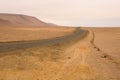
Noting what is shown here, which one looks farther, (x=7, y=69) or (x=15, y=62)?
(x=15, y=62)

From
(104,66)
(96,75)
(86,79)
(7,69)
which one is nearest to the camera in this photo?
(86,79)

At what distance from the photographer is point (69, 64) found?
19578mm

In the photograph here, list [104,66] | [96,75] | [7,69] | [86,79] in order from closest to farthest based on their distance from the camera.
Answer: [86,79]
[96,75]
[7,69]
[104,66]

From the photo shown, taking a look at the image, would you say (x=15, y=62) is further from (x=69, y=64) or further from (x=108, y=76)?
(x=108, y=76)

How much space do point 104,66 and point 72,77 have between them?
15.2ft

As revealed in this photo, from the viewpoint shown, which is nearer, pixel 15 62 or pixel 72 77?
pixel 72 77

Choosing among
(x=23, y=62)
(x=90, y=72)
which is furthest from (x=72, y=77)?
(x=23, y=62)

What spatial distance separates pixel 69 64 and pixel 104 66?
2.83 meters

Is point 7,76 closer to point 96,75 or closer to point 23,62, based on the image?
point 23,62

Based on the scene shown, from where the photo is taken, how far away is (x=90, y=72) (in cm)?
1680

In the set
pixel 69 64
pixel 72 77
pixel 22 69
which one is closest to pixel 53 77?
pixel 72 77

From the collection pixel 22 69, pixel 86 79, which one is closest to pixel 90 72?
pixel 86 79

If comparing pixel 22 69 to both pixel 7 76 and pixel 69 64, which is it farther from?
pixel 69 64

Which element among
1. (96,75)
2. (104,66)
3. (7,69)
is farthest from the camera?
(104,66)
